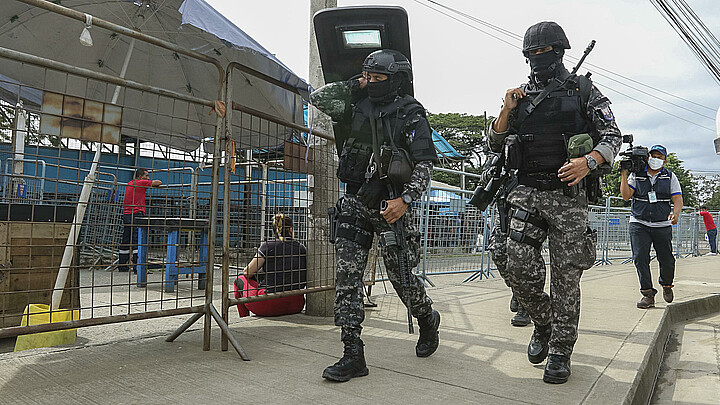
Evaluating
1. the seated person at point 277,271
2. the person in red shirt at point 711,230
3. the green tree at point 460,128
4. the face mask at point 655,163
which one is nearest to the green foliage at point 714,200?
the green tree at point 460,128

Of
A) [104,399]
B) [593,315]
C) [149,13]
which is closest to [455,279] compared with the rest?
[593,315]

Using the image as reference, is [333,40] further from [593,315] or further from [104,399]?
[593,315]

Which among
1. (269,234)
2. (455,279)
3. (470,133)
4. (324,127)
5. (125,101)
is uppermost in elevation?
(470,133)

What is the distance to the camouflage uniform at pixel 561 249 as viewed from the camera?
2.80 m

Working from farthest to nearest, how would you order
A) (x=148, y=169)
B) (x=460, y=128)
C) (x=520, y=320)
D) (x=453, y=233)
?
1. (x=460, y=128)
2. (x=453, y=233)
3. (x=520, y=320)
4. (x=148, y=169)

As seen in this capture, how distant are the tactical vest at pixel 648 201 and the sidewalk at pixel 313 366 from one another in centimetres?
136

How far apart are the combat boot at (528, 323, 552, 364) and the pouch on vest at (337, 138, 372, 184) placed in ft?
4.73

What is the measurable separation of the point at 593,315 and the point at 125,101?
521cm

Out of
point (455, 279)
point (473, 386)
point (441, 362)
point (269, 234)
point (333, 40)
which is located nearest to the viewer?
point (473, 386)

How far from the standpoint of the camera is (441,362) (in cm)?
311

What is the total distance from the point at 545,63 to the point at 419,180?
105 cm

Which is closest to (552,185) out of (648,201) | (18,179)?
(648,201)

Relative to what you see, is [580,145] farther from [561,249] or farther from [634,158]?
[634,158]

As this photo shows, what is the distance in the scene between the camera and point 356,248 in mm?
2918
